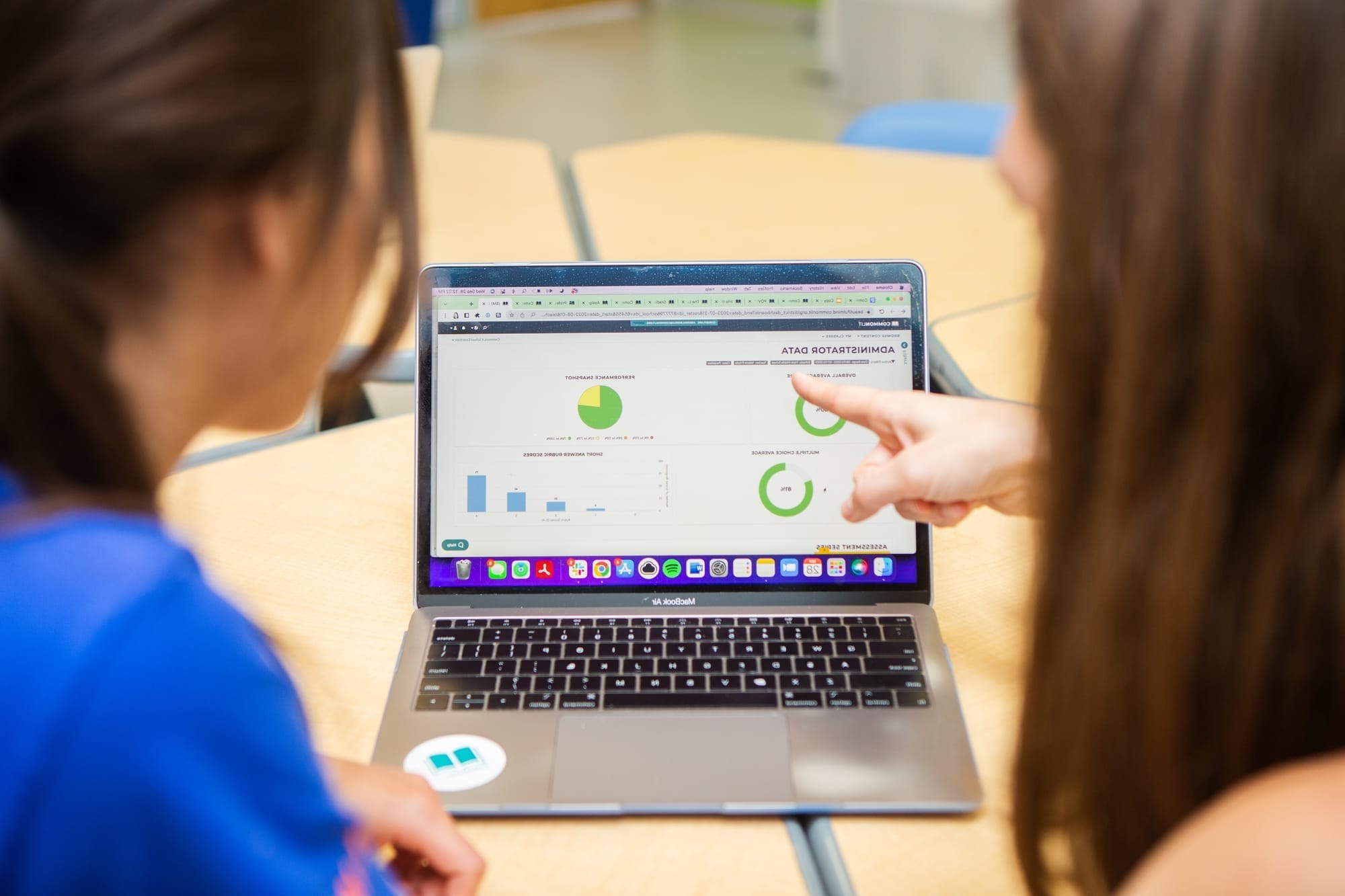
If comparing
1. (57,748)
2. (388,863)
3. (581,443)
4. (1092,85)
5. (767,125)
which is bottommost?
(767,125)

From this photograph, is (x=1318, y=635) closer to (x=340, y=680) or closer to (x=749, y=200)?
(x=340, y=680)

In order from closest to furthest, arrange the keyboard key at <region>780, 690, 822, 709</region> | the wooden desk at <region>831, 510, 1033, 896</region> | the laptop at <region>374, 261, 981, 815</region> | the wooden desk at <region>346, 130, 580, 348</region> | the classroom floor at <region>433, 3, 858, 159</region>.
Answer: the wooden desk at <region>831, 510, 1033, 896</region>
the keyboard key at <region>780, 690, 822, 709</region>
the laptop at <region>374, 261, 981, 815</region>
the wooden desk at <region>346, 130, 580, 348</region>
the classroom floor at <region>433, 3, 858, 159</region>

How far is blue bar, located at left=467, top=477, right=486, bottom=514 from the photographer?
3.16ft

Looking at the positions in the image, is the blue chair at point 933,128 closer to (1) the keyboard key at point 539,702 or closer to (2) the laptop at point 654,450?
(2) the laptop at point 654,450

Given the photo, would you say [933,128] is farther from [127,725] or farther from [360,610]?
[127,725]

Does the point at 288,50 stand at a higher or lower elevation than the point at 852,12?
higher

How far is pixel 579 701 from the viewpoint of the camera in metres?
0.86

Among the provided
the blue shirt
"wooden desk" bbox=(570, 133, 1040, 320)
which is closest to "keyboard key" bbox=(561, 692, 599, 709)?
the blue shirt

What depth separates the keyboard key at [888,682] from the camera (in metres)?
0.87

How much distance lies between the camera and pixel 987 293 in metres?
1.59

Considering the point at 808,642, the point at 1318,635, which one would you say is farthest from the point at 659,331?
the point at 1318,635

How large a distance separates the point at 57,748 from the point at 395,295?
1.09 ft

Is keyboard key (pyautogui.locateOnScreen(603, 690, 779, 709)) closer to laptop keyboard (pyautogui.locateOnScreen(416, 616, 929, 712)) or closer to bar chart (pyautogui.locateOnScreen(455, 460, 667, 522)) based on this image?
laptop keyboard (pyautogui.locateOnScreen(416, 616, 929, 712))

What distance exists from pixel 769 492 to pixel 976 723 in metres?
0.24
